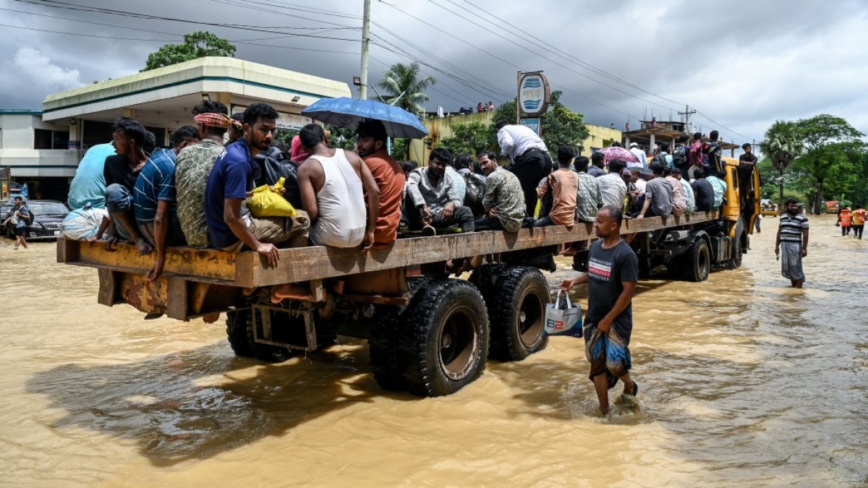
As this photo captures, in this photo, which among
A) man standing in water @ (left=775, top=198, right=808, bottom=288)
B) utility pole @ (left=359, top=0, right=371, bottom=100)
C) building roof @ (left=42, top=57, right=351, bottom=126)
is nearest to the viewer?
man standing in water @ (left=775, top=198, right=808, bottom=288)

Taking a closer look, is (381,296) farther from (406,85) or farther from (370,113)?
(406,85)

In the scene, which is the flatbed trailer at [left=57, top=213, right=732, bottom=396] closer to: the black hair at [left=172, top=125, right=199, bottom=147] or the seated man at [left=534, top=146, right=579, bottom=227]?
the seated man at [left=534, top=146, right=579, bottom=227]

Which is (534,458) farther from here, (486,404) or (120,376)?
(120,376)

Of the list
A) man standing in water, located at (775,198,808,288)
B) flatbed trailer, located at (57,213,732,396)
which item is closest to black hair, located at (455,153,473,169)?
flatbed trailer, located at (57,213,732,396)

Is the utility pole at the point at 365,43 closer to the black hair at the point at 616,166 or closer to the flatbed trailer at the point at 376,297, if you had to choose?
the black hair at the point at 616,166

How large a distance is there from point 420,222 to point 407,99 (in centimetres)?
3312

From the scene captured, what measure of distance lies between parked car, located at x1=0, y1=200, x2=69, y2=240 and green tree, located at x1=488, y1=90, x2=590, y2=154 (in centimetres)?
2224

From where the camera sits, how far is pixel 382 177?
490 centimetres

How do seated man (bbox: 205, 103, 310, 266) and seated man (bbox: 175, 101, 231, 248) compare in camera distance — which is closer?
seated man (bbox: 205, 103, 310, 266)

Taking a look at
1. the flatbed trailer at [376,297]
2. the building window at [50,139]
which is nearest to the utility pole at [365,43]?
the flatbed trailer at [376,297]

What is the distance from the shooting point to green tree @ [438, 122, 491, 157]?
121ft

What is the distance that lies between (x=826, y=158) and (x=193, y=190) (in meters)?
68.6

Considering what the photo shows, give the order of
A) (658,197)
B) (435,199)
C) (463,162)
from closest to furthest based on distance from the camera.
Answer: (435,199)
(463,162)
(658,197)

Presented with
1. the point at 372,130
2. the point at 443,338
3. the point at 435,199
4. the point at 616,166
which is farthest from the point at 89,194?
the point at 616,166
